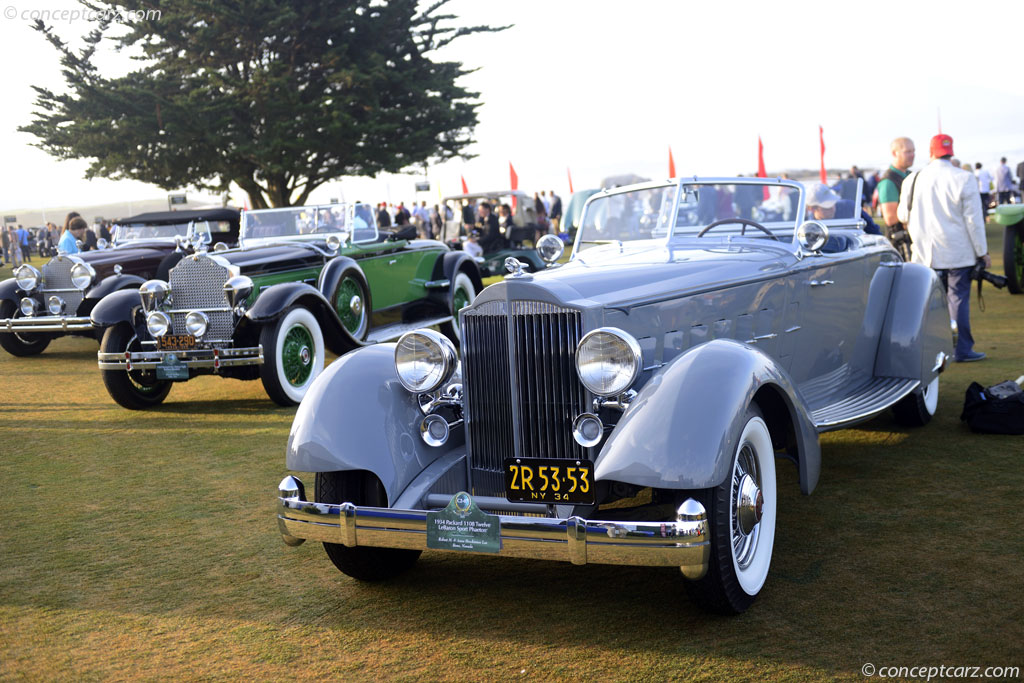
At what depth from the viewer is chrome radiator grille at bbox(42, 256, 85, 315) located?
11.0 meters

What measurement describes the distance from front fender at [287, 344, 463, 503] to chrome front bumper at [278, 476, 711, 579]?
265 millimetres

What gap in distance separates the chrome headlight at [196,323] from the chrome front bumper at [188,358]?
0.93 ft

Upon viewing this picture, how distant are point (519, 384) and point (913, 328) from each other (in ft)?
9.71

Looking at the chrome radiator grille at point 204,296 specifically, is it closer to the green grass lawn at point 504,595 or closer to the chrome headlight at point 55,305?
the green grass lawn at point 504,595

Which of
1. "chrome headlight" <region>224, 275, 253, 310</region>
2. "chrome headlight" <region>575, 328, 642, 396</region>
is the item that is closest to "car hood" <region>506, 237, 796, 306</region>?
"chrome headlight" <region>575, 328, 642, 396</region>

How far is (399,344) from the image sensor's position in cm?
387

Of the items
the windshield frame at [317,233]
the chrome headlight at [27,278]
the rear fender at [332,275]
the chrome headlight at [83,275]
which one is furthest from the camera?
the chrome headlight at [27,278]

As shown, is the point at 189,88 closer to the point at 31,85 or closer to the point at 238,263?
the point at 31,85

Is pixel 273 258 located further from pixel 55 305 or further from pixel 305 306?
pixel 55 305

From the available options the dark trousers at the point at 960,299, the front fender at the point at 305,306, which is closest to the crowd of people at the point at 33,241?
the front fender at the point at 305,306

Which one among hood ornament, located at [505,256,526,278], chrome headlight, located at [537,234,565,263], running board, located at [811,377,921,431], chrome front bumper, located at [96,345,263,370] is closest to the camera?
hood ornament, located at [505,256,526,278]

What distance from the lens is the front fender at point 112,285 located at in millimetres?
10297

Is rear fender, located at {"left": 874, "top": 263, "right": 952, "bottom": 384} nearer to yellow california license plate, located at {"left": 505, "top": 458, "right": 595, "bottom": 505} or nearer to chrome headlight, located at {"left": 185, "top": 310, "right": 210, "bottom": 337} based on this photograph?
yellow california license plate, located at {"left": 505, "top": 458, "right": 595, "bottom": 505}

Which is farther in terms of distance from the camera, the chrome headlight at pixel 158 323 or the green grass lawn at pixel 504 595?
the chrome headlight at pixel 158 323
